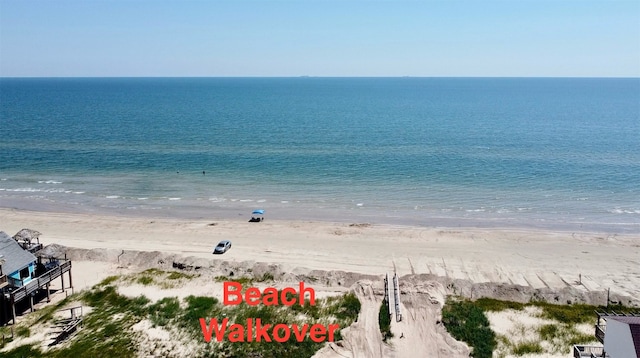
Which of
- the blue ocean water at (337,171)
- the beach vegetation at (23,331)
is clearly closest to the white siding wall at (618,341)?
the blue ocean water at (337,171)

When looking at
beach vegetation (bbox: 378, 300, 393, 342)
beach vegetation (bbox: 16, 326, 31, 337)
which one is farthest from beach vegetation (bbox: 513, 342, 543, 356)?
beach vegetation (bbox: 16, 326, 31, 337)

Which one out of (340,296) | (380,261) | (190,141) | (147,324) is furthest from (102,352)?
(190,141)

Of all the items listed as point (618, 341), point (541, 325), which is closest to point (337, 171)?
point (541, 325)

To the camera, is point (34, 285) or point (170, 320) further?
point (34, 285)

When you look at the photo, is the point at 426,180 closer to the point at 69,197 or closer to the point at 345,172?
the point at 345,172

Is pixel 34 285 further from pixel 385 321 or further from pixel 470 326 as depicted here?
pixel 470 326
